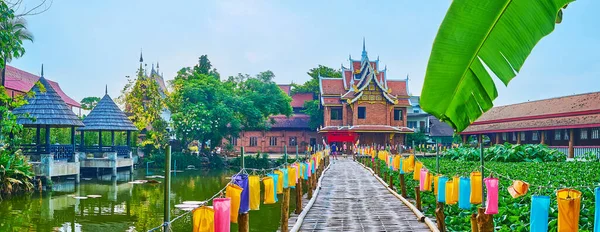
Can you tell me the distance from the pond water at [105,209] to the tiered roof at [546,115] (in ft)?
47.0

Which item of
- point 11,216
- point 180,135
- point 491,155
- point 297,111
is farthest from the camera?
point 297,111

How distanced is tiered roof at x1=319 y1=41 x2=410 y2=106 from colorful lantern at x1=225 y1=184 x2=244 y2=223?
32.0 m

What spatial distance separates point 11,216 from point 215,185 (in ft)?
36.6

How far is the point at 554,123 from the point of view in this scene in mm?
26891

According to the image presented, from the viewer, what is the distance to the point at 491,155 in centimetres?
2730

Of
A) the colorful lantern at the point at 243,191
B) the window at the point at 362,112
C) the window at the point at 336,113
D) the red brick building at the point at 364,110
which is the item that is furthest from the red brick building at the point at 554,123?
the colorful lantern at the point at 243,191

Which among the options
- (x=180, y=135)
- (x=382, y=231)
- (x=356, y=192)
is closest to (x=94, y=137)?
(x=180, y=135)

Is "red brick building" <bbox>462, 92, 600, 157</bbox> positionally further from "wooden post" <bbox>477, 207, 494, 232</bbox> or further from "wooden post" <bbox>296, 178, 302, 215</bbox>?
"wooden post" <bbox>477, 207, 494, 232</bbox>

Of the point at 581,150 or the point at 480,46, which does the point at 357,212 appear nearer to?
the point at 480,46

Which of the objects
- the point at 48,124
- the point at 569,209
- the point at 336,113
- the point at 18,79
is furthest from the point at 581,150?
the point at 18,79

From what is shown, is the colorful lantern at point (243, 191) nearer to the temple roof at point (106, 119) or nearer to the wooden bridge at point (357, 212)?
the wooden bridge at point (357, 212)

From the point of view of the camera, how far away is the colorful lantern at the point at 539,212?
5.64 meters

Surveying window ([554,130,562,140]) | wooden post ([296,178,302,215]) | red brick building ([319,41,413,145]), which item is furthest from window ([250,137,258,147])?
wooden post ([296,178,302,215])

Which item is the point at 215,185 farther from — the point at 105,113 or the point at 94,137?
the point at 94,137
